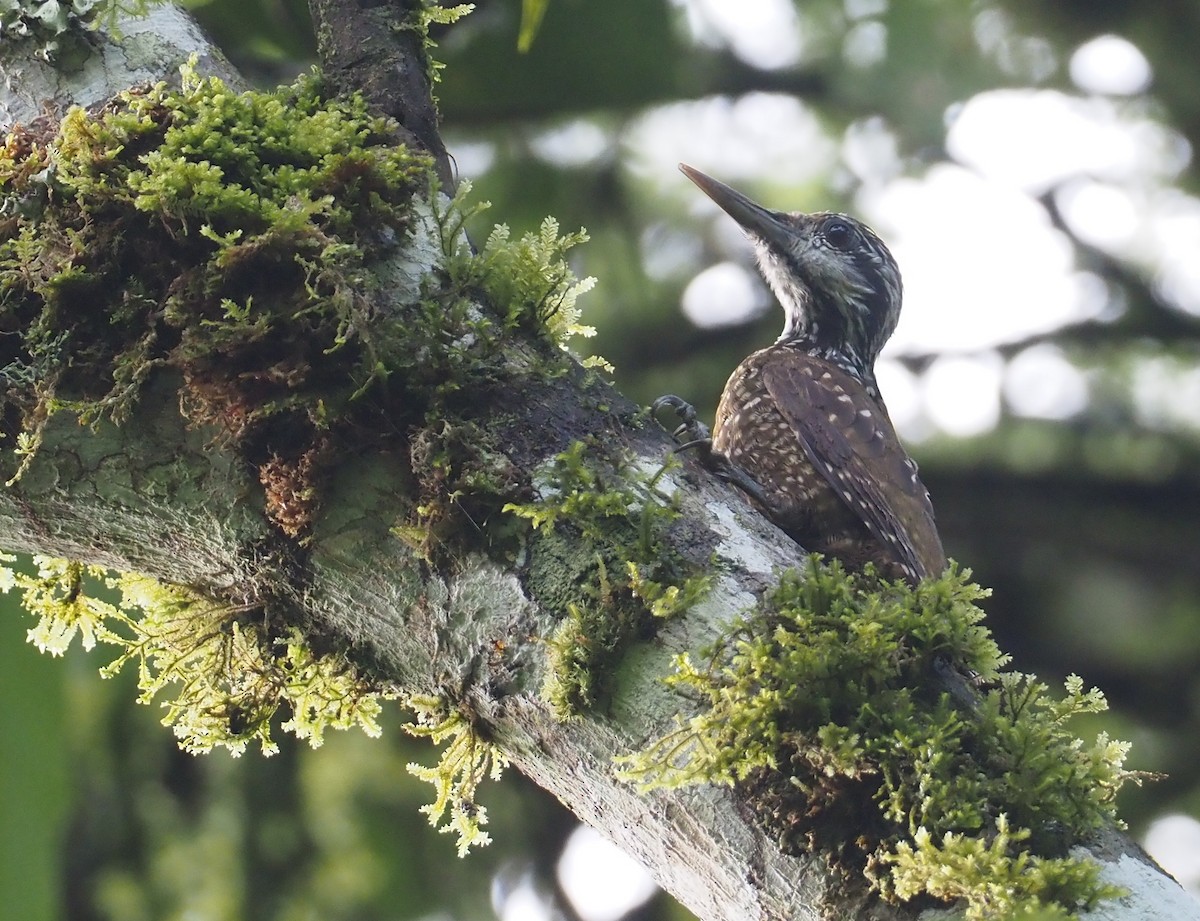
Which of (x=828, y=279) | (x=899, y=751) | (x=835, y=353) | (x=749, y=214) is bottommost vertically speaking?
(x=835, y=353)

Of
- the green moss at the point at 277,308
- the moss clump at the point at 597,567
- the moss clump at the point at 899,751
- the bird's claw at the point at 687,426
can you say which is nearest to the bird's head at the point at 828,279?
the bird's claw at the point at 687,426

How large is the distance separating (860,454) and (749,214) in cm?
110

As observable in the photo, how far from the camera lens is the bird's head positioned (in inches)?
175

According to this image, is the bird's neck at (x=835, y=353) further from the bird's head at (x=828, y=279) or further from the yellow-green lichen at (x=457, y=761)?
the yellow-green lichen at (x=457, y=761)

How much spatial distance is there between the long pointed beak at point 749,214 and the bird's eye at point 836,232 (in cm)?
14

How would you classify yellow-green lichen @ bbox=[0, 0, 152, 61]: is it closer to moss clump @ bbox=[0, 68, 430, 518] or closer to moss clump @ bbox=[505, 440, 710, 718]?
moss clump @ bbox=[0, 68, 430, 518]

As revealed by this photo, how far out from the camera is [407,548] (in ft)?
5.88

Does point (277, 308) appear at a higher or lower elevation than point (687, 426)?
higher

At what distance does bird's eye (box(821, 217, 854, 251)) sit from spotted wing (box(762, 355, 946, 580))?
0.77 metres

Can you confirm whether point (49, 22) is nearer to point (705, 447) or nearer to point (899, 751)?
point (705, 447)

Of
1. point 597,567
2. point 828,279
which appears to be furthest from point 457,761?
point 828,279

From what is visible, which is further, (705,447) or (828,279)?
(828,279)

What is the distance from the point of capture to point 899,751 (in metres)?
1.49

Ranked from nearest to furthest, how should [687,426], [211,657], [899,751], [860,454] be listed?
[899,751] → [211,657] → [687,426] → [860,454]
